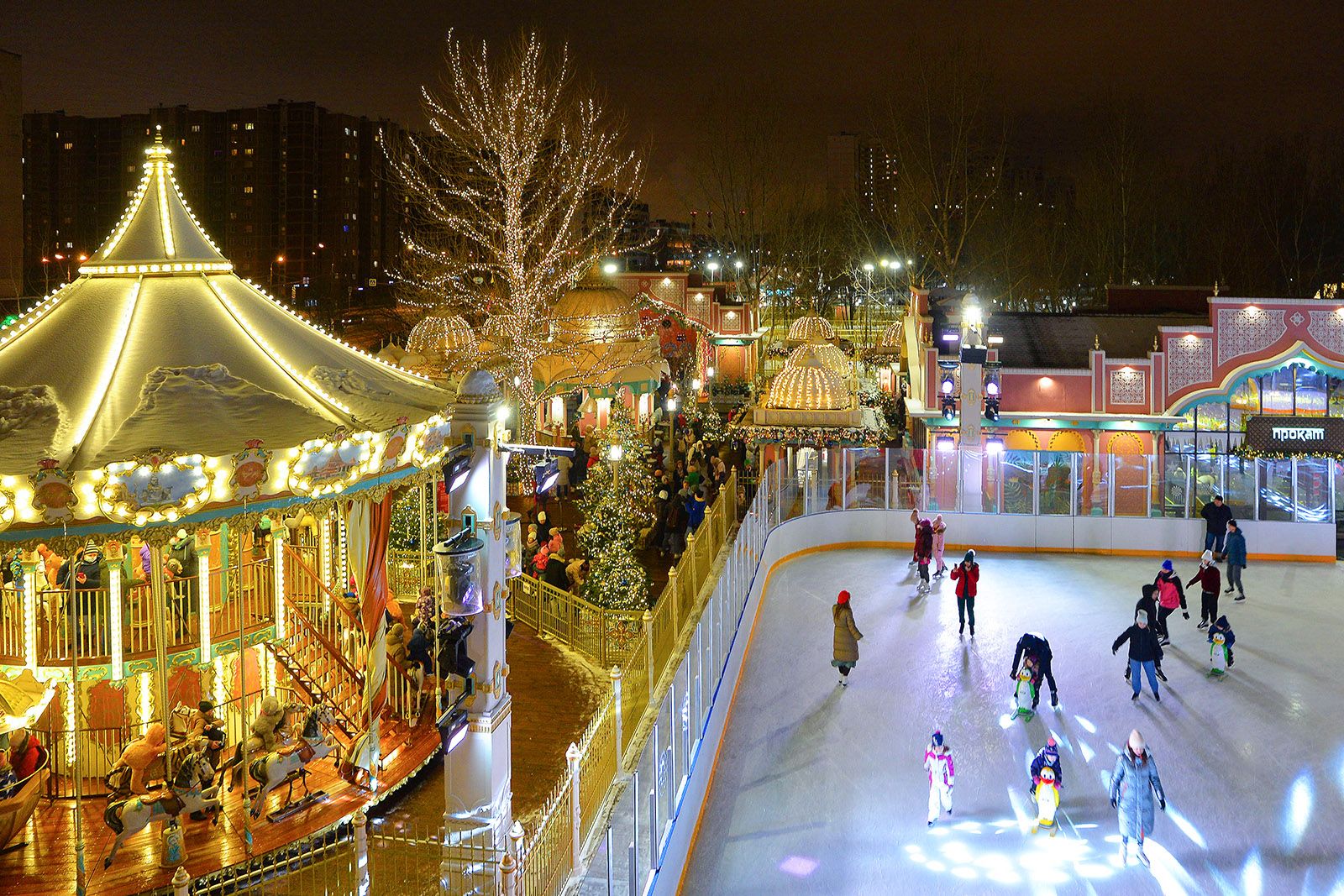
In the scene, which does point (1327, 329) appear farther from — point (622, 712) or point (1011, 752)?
point (622, 712)

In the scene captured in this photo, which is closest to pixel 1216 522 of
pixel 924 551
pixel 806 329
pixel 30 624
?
pixel 924 551

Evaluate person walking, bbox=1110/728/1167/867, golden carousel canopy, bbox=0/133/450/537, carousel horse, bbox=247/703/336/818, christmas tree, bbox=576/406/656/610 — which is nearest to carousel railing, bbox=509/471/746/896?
christmas tree, bbox=576/406/656/610

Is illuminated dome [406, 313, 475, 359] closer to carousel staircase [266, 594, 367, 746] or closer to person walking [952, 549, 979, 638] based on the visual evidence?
person walking [952, 549, 979, 638]

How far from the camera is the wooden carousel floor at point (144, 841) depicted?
26.3 feet

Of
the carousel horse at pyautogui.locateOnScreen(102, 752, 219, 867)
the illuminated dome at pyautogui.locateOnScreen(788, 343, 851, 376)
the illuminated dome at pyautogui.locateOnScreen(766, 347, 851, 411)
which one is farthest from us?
the illuminated dome at pyautogui.locateOnScreen(788, 343, 851, 376)

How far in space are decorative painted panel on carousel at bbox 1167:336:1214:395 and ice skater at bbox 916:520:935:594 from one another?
9.33m

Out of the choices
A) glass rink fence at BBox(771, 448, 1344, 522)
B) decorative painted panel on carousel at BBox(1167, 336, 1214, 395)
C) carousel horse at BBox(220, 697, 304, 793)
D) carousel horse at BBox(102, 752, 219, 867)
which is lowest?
carousel horse at BBox(102, 752, 219, 867)

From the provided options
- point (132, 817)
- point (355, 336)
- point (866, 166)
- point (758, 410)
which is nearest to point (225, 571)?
point (132, 817)

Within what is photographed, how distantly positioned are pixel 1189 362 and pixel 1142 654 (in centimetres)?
1364

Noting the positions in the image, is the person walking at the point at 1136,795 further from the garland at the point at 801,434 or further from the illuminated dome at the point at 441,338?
the illuminated dome at the point at 441,338

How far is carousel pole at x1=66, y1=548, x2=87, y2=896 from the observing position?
23.9 feet

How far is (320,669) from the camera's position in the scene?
11.0 meters

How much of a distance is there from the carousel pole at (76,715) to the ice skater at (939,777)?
6329mm

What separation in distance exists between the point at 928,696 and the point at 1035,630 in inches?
127
